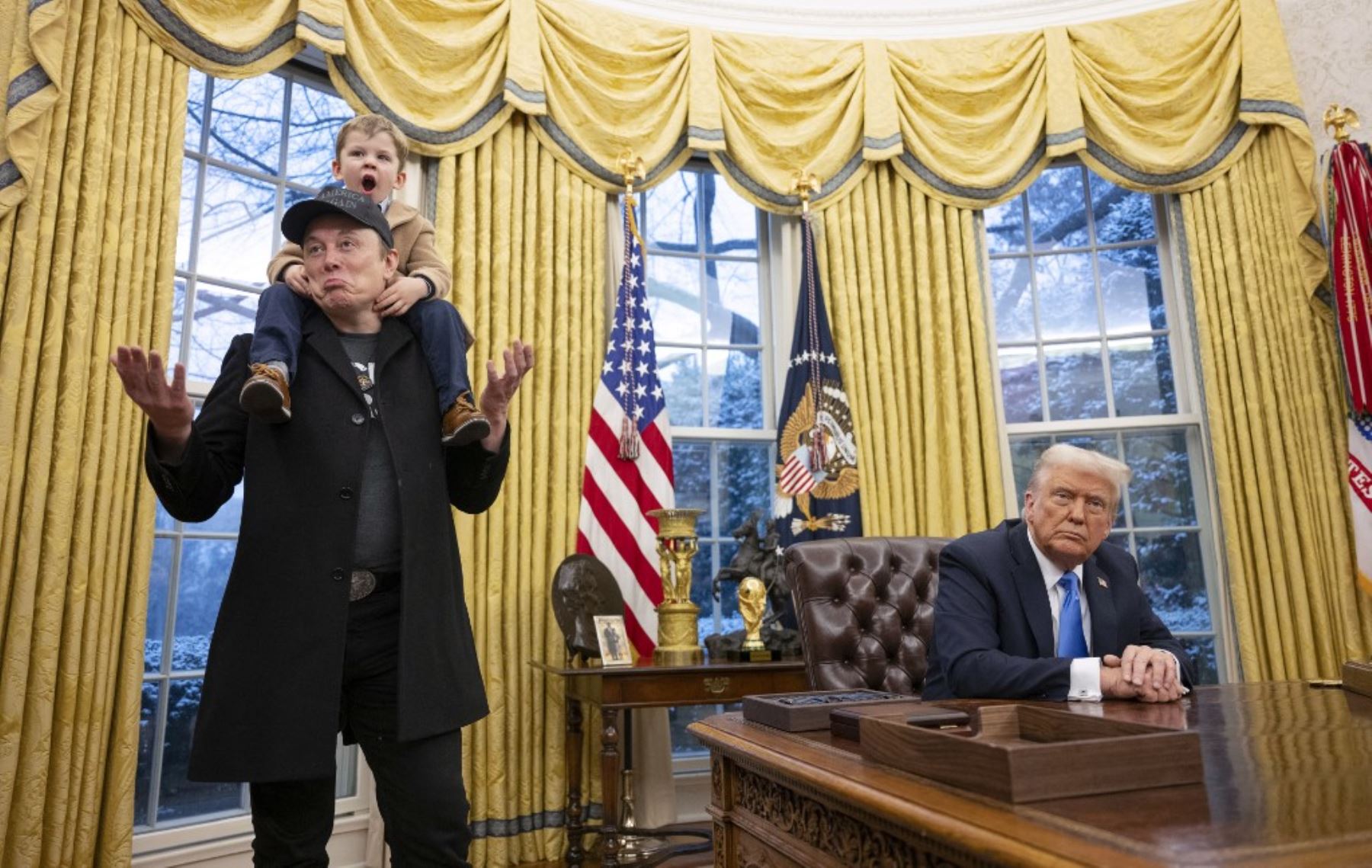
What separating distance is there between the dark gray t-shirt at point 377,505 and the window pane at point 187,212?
6.78ft

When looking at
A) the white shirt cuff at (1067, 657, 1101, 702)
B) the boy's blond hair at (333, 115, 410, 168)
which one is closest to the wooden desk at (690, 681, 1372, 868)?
the white shirt cuff at (1067, 657, 1101, 702)

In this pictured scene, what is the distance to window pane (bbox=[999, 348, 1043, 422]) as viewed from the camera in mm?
4496

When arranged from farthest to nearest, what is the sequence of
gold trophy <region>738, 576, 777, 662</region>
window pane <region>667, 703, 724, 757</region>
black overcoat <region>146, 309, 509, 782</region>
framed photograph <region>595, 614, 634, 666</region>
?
1. window pane <region>667, 703, 724, 757</region>
2. gold trophy <region>738, 576, 777, 662</region>
3. framed photograph <region>595, 614, 634, 666</region>
4. black overcoat <region>146, 309, 509, 782</region>

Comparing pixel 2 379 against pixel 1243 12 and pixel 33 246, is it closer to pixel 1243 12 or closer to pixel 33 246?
pixel 33 246

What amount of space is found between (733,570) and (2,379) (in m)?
2.41

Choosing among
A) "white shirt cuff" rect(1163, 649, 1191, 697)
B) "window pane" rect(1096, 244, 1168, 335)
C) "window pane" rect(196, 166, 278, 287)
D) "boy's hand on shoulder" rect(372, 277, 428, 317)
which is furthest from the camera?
"window pane" rect(1096, 244, 1168, 335)

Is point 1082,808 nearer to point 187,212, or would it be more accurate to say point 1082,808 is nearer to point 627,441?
point 627,441

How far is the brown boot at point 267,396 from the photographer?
1.43 m

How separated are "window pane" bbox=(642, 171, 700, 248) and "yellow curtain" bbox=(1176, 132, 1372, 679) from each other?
7.56 feet

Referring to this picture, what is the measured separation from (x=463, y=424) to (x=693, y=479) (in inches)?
107

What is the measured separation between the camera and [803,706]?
1.25 m

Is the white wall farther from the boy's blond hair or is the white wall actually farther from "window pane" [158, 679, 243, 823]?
"window pane" [158, 679, 243, 823]

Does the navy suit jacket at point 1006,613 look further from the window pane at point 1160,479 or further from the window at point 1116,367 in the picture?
the window pane at point 1160,479

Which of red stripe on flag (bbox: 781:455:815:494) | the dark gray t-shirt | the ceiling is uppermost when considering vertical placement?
the ceiling
